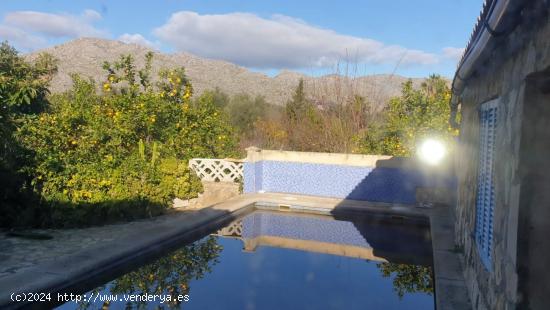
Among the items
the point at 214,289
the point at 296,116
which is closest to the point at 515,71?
the point at 214,289

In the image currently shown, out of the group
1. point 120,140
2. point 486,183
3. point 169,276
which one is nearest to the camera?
point 486,183

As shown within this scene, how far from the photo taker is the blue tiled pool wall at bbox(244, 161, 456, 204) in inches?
497

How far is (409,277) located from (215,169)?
7.14m

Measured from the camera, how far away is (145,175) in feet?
34.1

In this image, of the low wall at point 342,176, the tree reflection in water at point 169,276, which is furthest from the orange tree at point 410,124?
the tree reflection in water at point 169,276

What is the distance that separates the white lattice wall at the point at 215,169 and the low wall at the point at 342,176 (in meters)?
0.34

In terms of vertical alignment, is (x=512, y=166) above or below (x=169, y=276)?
above

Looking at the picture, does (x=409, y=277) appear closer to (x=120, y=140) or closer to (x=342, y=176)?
(x=342, y=176)

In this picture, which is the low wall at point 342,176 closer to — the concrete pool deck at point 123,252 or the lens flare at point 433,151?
the lens flare at point 433,151

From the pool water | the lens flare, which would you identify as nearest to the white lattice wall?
the pool water

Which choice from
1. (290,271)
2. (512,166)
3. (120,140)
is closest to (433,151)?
(290,271)

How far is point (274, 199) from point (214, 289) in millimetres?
6483

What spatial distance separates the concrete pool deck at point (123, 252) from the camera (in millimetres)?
5355

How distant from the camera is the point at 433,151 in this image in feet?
40.2
